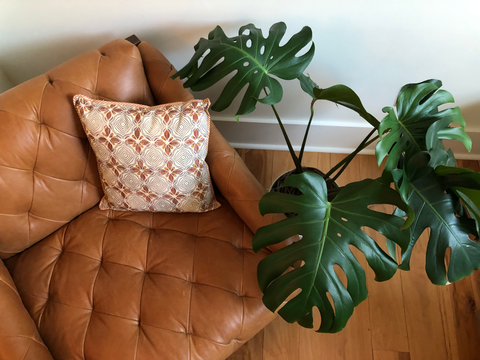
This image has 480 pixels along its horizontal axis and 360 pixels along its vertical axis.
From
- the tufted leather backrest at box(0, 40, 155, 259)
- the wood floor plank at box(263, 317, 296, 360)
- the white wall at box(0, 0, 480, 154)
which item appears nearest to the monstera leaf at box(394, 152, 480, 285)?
the white wall at box(0, 0, 480, 154)

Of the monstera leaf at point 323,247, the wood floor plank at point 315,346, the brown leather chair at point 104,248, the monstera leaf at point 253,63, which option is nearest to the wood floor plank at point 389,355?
the wood floor plank at point 315,346

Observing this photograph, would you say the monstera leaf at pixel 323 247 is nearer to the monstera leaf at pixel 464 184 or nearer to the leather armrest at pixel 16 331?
the monstera leaf at pixel 464 184

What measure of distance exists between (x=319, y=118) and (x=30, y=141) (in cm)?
119

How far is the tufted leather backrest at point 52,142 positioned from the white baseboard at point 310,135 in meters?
0.60

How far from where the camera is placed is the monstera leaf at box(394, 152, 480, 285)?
0.84 metres

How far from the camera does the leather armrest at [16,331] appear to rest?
911mm

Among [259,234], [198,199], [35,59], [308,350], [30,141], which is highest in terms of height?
[35,59]

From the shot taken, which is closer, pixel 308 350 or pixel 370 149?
pixel 308 350

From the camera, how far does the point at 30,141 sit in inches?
40.6

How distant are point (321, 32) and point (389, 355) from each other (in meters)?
1.32

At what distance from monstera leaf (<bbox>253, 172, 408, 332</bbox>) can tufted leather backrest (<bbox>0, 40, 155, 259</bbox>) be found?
0.70 meters

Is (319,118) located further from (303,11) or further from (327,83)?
(303,11)

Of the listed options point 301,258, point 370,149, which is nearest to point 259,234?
point 301,258

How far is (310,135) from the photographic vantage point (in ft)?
5.59
